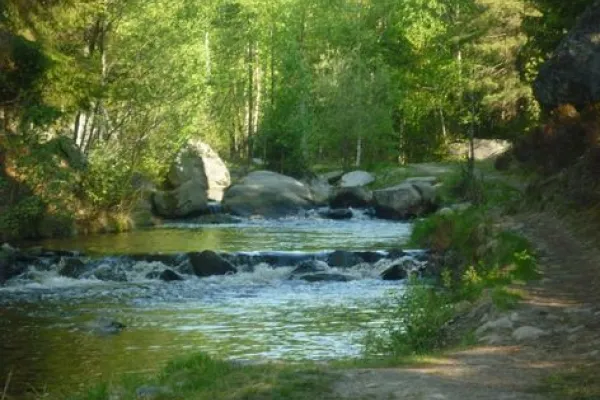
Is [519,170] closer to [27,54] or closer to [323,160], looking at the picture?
[27,54]

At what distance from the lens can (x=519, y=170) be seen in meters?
30.6

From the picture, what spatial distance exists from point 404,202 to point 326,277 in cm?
1539

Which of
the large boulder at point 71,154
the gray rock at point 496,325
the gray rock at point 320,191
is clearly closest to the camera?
the gray rock at point 496,325

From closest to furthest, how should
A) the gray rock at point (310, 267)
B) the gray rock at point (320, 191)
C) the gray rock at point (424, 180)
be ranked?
the gray rock at point (310, 267) → the gray rock at point (424, 180) → the gray rock at point (320, 191)

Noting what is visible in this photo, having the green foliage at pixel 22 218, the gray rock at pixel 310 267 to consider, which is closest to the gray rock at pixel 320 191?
the green foliage at pixel 22 218

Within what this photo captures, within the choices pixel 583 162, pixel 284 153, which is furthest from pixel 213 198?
pixel 583 162

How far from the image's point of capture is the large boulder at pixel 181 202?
34.5 meters

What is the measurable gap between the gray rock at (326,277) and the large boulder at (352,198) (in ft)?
57.8

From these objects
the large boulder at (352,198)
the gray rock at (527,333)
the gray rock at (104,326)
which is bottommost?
the gray rock at (104,326)

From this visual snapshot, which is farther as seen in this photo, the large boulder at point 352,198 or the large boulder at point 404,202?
the large boulder at point 352,198

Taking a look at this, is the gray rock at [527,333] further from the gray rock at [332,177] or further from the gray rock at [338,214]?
the gray rock at [332,177]

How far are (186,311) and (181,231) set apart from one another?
14.1 metres

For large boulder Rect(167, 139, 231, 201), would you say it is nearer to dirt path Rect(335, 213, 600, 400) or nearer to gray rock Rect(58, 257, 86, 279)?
gray rock Rect(58, 257, 86, 279)

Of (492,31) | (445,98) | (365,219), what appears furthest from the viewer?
(445,98)
